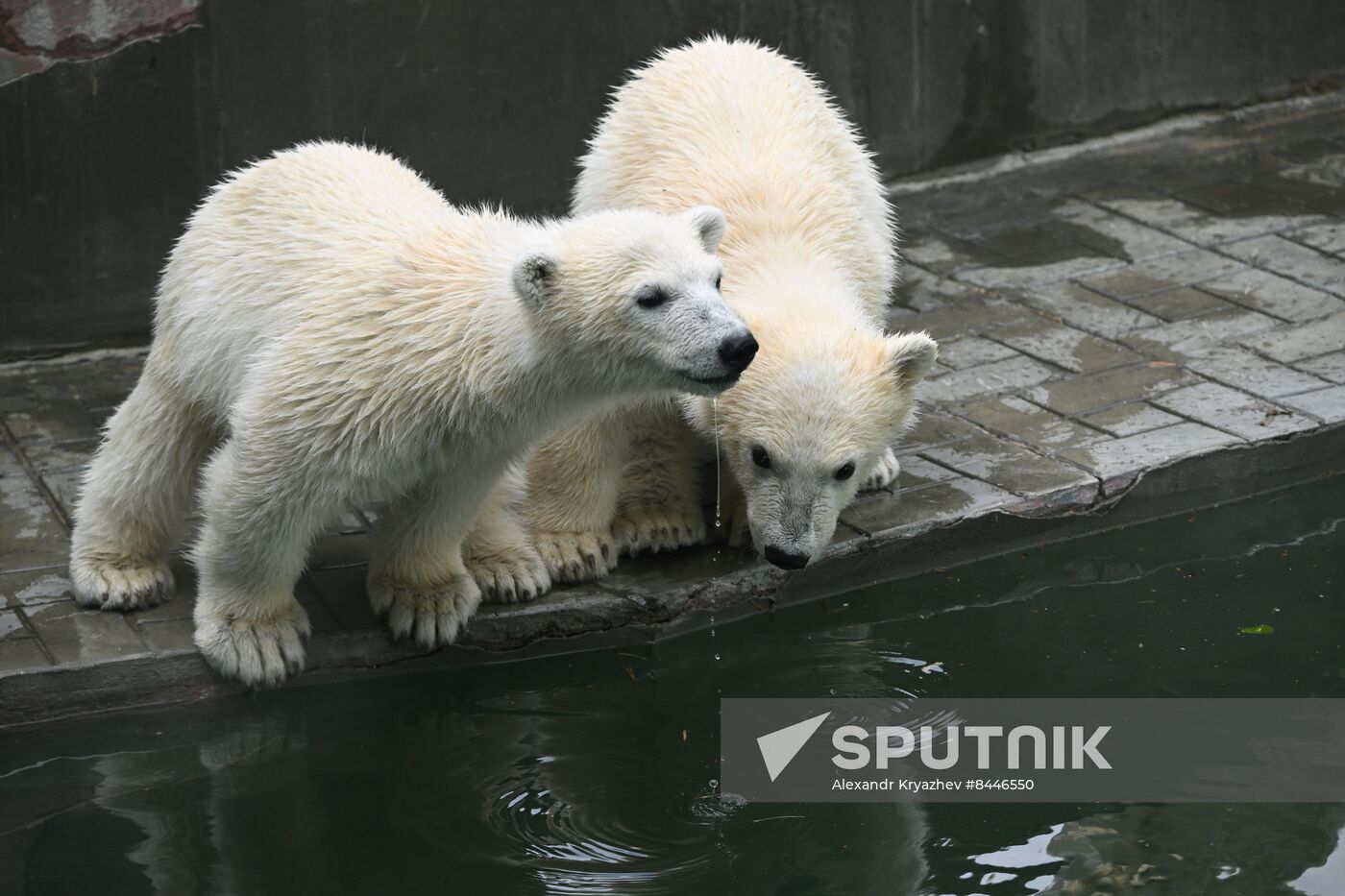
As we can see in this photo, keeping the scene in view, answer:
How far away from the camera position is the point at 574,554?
5.25m

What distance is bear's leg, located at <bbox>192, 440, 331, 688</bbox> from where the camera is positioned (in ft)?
14.4

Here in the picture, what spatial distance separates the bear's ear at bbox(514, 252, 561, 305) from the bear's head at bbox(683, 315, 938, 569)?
84 centimetres

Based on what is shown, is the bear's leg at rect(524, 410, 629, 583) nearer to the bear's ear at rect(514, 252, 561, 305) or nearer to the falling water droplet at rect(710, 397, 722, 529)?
the falling water droplet at rect(710, 397, 722, 529)

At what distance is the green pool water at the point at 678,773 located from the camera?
416 cm

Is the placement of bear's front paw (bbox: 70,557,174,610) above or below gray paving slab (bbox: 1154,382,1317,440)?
above

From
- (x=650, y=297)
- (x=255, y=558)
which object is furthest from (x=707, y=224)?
(x=255, y=558)

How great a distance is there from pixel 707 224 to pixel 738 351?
0.55m

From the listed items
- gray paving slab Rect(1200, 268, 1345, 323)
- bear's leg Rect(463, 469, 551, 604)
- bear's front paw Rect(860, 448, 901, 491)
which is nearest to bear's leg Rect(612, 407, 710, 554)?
bear's leg Rect(463, 469, 551, 604)

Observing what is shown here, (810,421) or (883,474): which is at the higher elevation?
(810,421)

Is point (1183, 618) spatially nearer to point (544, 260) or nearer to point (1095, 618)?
point (1095, 618)

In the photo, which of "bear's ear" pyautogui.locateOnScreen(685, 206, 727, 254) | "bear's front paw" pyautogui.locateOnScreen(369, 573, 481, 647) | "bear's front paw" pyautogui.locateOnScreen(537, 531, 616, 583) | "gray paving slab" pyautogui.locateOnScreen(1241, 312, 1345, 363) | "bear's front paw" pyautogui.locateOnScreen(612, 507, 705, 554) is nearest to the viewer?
"bear's ear" pyautogui.locateOnScreen(685, 206, 727, 254)

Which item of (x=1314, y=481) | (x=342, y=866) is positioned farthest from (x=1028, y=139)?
(x=342, y=866)

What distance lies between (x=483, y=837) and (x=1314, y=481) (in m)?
3.47

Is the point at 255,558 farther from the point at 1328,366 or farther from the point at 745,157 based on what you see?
the point at 1328,366
